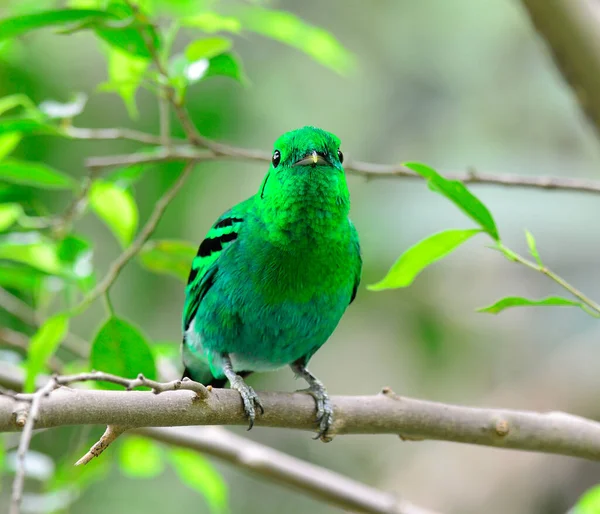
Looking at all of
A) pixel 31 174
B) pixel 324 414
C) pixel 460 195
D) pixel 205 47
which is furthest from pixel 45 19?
pixel 324 414


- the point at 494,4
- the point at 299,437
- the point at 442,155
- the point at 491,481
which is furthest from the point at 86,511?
the point at 494,4

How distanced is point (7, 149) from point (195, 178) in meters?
4.85

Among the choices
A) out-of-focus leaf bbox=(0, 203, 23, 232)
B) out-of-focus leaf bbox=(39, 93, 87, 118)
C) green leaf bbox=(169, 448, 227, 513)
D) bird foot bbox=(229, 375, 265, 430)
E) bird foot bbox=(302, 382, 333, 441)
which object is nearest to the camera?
bird foot bbox=(229, 375, 265, 430)

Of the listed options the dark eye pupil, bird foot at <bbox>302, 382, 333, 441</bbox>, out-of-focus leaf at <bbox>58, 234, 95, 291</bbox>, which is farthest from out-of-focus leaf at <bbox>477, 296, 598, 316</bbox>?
out-of-focus leaf at <bbox>58, 234, 95, 291</bbox>

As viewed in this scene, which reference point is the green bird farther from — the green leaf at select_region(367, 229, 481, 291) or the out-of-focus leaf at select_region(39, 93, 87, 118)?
the out-of-focus leaf at select_region(39, 93, 87, 118)

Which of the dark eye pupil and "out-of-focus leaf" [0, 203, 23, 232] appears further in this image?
"out-of-focus leaf" [0, 203, 23, 232]

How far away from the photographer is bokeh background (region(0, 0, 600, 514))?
7512 mm

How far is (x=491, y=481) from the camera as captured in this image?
21.6 feet

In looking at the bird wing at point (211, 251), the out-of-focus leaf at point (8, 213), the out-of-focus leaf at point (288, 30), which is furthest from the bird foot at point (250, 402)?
the out-of-focus leaf at point (288, 30)

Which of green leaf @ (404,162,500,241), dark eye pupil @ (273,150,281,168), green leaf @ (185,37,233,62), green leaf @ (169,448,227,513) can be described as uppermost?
green leaf @ (185,37,233,62)

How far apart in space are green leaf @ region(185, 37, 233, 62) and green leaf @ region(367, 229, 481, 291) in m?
1.10

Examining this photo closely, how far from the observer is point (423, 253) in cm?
243

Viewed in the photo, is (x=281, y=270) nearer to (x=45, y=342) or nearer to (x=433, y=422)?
(x=433, y=422)

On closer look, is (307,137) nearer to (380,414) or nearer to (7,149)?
(380,414)
